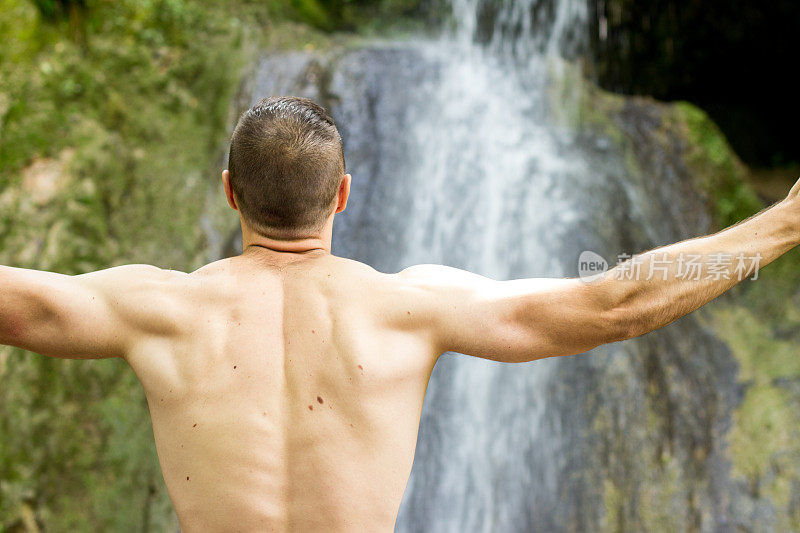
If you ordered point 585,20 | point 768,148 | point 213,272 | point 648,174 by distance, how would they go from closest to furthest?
point 213,272 < point 648,174 < point 585,20 < point 768,148

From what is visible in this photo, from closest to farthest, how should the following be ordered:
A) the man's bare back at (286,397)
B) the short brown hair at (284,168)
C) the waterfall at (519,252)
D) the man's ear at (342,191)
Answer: the man's bare back at (286,397)
the short brown hair at (284,168)
the man's ear at (342,191)
the waterfall at (519,252)

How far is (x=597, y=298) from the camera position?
1.43m

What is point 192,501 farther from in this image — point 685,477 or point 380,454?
point 685,477

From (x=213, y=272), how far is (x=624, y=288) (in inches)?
32.3

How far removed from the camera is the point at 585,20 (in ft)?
25.3

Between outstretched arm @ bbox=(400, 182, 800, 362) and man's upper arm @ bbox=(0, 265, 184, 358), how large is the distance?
550 millimetres

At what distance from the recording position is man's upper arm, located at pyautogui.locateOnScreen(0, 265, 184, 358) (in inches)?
57.5

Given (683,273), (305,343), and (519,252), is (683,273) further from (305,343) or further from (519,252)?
(519,252)

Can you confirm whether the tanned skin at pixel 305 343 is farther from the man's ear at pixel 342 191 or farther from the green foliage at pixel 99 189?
the green foliage at pixel 99 189

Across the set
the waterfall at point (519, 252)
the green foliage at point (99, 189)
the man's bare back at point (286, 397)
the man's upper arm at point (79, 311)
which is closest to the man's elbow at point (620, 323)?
the man's bare back at point (286, 397)

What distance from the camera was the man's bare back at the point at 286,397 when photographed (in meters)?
1.43

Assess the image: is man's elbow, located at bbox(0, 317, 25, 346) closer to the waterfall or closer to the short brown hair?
the short brown hair

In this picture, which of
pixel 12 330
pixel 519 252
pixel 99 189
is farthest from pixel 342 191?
pixel 99 189

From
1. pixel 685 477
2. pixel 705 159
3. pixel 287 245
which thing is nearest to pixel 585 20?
pixel 705 159
